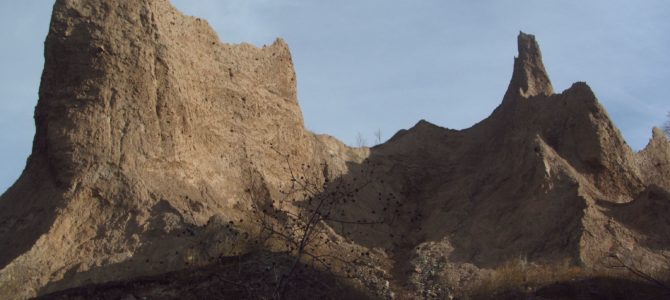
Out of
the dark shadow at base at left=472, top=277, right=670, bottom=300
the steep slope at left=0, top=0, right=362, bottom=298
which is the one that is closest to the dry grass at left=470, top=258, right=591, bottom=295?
the dark shadow at base at left=472, top=277, right=670, bottom=300

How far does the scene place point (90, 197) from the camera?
2188cm

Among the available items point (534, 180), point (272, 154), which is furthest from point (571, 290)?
point (272, 154)

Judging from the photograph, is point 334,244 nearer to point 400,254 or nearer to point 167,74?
point 400,254

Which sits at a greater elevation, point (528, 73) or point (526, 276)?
point (528, 73)

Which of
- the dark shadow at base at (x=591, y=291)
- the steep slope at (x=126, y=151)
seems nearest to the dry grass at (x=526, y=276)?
the dark shadow at base at (x=591, y=291)

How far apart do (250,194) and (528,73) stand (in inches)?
414

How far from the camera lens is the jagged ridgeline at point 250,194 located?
68.8 ft

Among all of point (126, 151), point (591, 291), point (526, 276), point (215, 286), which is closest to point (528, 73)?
point (526, 276)

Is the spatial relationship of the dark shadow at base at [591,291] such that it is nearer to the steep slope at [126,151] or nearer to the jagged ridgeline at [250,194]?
the jagged ridgeline at [250,194]

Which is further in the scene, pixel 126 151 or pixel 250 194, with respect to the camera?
pixel 250 194

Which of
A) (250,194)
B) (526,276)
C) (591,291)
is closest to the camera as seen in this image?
(591,291)

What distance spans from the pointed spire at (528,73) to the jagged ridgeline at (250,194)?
0.92m

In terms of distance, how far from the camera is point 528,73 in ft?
102

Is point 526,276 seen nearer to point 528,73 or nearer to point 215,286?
point 215,286
